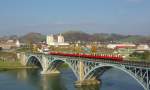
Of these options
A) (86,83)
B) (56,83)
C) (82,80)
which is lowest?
(56,83)

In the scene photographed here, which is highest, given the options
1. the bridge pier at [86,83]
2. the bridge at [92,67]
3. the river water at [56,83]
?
the bridge at [92,67]

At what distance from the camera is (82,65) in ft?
234

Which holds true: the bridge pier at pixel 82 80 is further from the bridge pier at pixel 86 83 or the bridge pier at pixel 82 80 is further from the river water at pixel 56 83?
the river water at pixel 56 83

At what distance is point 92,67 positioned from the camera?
6769 cm

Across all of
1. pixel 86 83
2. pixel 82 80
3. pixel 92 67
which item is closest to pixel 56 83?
pixel 82 80

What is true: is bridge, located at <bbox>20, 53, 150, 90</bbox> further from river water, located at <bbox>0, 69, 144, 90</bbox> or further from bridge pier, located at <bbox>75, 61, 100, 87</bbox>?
river water, located at <bbox>0, 69, 144, 90</bbox>

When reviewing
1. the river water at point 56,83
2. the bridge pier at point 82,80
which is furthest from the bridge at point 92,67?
the river water at point 56,83

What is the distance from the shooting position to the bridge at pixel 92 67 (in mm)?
50406

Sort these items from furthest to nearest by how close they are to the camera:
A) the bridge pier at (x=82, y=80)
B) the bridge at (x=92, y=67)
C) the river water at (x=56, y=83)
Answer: the bridge pier at (x=82, y=80), the river water at (x=56, y=83), the bridge at (x=92, y=67)

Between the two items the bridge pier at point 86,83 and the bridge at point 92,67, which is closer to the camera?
the bridge at point 92,67

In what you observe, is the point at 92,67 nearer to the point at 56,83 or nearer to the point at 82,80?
the point at 82,80

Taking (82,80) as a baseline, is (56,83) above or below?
below

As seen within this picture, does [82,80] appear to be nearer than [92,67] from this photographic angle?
No

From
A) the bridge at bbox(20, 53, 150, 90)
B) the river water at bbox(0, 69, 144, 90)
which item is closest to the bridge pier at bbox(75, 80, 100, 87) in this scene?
the bridge at bbox(20, 53, 150, 90)
